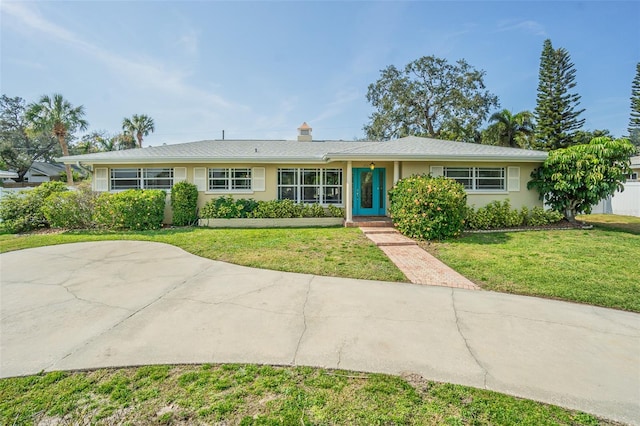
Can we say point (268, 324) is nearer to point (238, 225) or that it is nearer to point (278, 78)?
point (238, 225)

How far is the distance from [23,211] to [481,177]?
17.9 metres

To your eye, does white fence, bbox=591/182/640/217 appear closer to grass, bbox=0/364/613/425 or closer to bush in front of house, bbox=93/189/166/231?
grass, bbox=0/364/613/425

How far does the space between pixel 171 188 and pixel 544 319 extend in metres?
13.0

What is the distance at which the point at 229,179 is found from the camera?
1299 centimetres

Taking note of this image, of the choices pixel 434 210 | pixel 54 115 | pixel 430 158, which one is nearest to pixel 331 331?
pixel 434 210

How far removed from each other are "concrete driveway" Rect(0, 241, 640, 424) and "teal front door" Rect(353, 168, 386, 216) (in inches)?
314

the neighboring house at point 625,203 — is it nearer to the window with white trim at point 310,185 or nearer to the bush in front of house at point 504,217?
the bush in front of house at point 504,217

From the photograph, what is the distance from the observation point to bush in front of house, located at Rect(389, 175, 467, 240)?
9125 millimetres

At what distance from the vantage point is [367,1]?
12164 mm

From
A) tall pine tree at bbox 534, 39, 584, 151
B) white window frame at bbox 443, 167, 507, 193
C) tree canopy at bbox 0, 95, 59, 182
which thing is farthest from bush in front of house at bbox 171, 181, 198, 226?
tree canopy at bbox 0, 95, 59, 182

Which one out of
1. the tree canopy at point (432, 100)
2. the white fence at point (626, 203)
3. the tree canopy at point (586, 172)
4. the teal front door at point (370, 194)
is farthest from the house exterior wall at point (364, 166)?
the tree canopy at point (432, 100)

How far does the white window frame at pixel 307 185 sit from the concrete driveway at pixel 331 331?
7718mm

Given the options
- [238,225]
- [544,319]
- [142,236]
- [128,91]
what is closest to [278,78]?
[128,91]

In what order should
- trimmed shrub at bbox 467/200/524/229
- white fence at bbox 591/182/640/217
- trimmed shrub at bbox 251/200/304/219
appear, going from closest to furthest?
trimmed shrub at bbox 467/200/524/229
trimmed shrub at bbox 251/200/304/219
white fence at bbox 591/182/640/217
